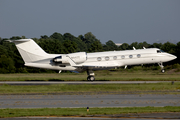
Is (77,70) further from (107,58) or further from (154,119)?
(154,119)

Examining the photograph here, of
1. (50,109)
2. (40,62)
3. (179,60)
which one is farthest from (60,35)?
(50,109)

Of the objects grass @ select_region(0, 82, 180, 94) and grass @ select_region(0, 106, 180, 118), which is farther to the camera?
grass @ select_region(0, 82, 180, 94)

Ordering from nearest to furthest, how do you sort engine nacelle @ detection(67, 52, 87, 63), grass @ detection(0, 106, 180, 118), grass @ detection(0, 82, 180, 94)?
grass @ detection(0, 106, 180, 118) → grass @ detection(0, 82, 180, 94) → engine nacelle @ detection(67, 52, 87, 63)

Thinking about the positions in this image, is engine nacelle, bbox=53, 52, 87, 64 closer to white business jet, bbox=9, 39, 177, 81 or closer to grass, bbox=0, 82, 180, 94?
white business jet, bbox=9, 39, 177, 81

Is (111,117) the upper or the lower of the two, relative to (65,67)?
lower

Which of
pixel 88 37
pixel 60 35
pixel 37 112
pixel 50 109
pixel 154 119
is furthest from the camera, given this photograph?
pixel 88 37

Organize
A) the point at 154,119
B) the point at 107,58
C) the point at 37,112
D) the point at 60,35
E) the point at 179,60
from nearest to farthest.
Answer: the point at 154,119, the point at 37,112, the point at 107,58, the point at 179,60, the point at 60,35

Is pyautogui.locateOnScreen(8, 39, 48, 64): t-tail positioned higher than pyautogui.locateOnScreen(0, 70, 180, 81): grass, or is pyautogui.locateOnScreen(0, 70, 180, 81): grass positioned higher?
pyautogui.locateOnScreen(8, 39, 48, 64): t-tail

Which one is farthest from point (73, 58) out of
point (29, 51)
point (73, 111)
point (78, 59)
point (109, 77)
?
point (73, 111)

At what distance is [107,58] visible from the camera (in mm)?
31594

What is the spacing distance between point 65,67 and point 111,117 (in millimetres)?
20430

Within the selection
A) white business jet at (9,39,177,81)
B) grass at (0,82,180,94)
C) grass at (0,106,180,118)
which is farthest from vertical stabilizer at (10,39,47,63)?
grass at (0,106,180,118)

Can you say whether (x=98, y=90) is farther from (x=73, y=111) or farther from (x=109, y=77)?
(x=109, y=77)

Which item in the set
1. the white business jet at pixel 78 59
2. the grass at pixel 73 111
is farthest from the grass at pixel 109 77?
the grass at pixel 73 111
